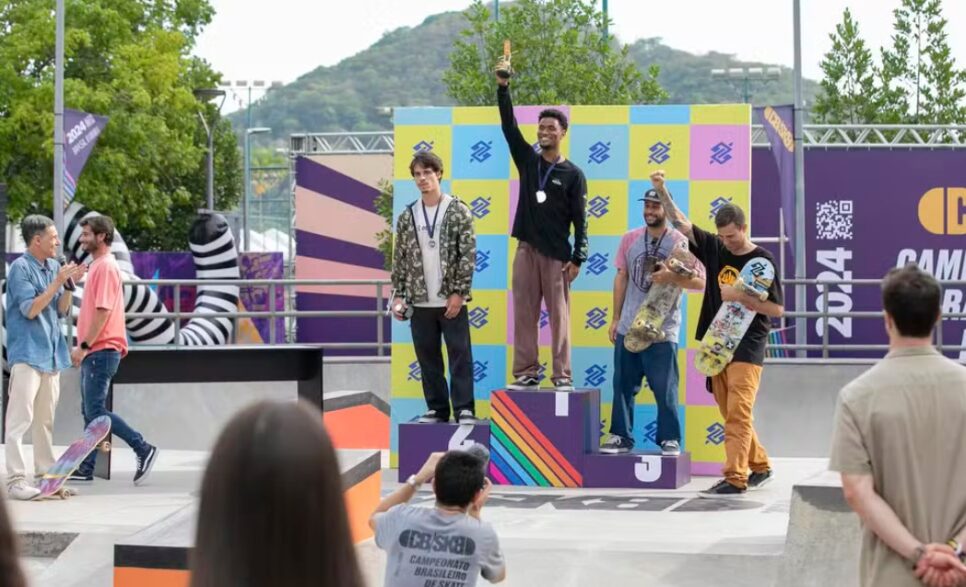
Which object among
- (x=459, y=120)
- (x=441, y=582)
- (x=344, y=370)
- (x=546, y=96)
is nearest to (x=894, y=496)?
(x=441, y=582)

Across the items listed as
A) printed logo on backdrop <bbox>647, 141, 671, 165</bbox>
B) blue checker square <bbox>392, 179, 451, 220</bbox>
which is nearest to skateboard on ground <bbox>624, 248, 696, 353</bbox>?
printed logo on backdrop <bbox>647, 141, 671, 165</bbox>

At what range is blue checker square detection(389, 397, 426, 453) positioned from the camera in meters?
11.9

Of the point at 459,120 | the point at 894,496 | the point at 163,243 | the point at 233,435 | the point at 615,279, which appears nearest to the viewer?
the point at 233,435

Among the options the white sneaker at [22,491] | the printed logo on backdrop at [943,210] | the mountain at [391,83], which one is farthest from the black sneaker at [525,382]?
the mountain at [391,83]

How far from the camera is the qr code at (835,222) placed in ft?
75.5

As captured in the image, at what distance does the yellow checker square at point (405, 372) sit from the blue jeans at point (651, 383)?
5.60ft

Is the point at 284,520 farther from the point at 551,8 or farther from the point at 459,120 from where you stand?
the point at 551,8

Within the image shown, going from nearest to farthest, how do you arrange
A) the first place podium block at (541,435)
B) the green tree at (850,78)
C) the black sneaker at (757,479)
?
the black sneaker at (757,479), the first place podium block at (541,435), the green tree at (850,78)

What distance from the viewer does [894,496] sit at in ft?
14.7

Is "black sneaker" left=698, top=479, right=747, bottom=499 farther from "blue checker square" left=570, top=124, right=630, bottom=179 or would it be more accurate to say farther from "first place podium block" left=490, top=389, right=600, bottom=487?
"blue checker square" left=570, top=124, right=630, bottom=179

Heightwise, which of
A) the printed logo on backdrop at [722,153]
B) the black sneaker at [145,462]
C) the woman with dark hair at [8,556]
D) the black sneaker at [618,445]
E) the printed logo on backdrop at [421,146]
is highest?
the printed logo on backdrop at [421,146]

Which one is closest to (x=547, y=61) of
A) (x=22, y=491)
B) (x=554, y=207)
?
(x=554, y=207)

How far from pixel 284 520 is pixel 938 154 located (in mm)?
22117

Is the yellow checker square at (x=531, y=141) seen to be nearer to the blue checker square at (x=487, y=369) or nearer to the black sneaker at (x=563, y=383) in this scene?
the blue checker square at (x=487, y=369)
